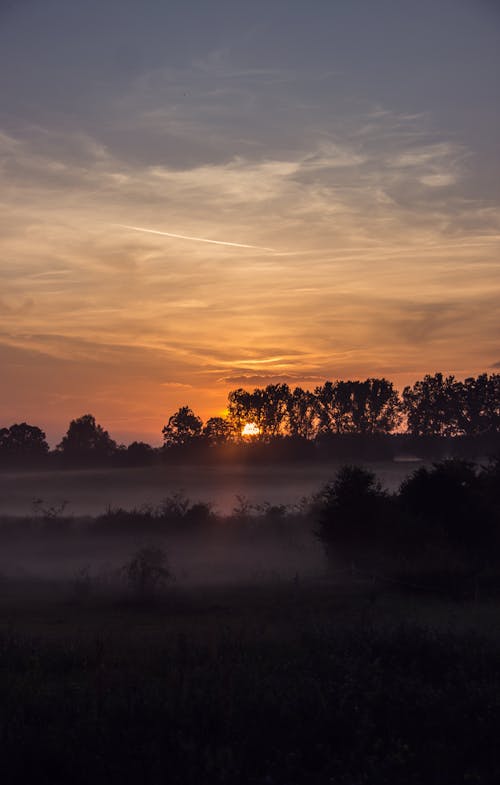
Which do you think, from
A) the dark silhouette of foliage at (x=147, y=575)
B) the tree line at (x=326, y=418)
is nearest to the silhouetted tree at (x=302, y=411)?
the tree line at (x=326, y=418)

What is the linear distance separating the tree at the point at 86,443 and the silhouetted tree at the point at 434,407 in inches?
2352

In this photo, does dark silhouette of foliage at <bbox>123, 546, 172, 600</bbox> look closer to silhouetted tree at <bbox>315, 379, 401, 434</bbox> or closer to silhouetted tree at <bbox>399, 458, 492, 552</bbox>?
silhouetted tree at <bbox>399, 458, 492, 552</bbox>

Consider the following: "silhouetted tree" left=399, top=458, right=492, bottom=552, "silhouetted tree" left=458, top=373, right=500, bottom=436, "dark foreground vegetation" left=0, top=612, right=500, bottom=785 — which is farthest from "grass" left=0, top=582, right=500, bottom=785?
"silhouetted tree" left=458, top=373, right=500, bottom=436

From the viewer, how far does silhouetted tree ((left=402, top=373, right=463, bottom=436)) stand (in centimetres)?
13912

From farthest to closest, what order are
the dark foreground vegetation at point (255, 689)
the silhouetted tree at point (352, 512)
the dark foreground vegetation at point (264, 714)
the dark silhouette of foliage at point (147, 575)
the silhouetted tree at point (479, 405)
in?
1. the silhouetted tree at point (479, 405)
2. the silhouetted tree at point (352, 512)
3. the dark silhouette of foliage at point (147, 575)
4. the dark foreground vegetation at point (255, 689)
5. the dark foreground vegetation at point (264, 714)

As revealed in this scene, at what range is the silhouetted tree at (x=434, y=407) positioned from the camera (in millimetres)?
139125

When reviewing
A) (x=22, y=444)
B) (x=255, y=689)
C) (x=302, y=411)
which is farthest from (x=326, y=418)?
(x=255, y=689)

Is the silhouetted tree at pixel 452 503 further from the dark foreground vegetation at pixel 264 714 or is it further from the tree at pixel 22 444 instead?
the tree at pixel 22 444

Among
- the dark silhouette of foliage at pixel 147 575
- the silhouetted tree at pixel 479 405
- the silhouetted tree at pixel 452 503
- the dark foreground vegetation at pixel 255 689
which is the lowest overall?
the dark silhouette of foliage at pixel 147 575

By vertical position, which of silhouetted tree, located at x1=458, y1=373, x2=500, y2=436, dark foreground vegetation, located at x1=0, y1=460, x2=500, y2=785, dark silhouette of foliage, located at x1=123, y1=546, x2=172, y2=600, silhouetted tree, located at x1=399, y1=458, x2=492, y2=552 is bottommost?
dark silhouette of foliage, located at x1=123, y1=546, x2=172, y2=600

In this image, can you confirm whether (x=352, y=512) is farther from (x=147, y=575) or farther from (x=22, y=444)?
(x=22, y=444)

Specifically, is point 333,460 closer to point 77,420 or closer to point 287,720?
point 77,420

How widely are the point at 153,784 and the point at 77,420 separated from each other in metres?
145

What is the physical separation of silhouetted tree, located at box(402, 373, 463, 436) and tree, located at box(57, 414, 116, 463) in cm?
5974
